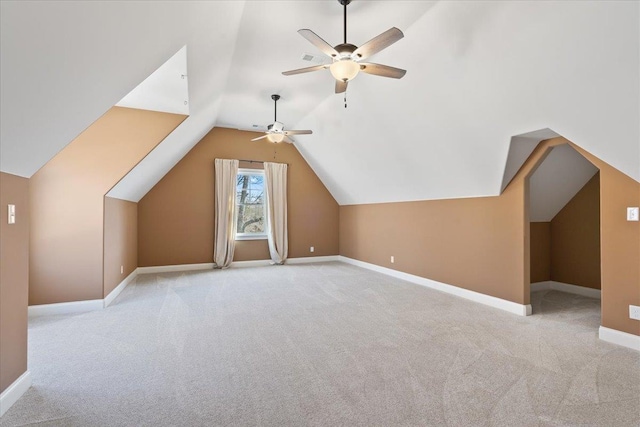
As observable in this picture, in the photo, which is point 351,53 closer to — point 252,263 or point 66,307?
point 66,307

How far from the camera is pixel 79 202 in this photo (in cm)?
402

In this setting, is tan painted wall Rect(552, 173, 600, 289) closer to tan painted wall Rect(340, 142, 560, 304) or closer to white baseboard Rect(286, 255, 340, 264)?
tan painted wall Rect(340, 142, 560, 304)

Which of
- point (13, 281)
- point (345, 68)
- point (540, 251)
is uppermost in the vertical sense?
point (345, 68)

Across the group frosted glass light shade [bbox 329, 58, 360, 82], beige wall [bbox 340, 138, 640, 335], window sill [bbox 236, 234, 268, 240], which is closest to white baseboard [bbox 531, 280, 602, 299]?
beige wall [bbox 340, 138, 640, 335]

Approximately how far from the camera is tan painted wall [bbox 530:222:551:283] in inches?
206

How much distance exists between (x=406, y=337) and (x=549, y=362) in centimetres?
120

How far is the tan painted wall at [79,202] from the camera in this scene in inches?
152

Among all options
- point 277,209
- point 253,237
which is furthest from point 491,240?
point 253,237

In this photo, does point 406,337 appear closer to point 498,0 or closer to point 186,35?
point 498,0

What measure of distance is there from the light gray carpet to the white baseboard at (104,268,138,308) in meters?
0.23

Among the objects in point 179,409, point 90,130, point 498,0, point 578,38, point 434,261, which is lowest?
point 179,409

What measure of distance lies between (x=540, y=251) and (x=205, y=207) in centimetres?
668

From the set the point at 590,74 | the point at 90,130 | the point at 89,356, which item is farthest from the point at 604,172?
the point at 90,130

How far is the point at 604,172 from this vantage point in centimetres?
321
